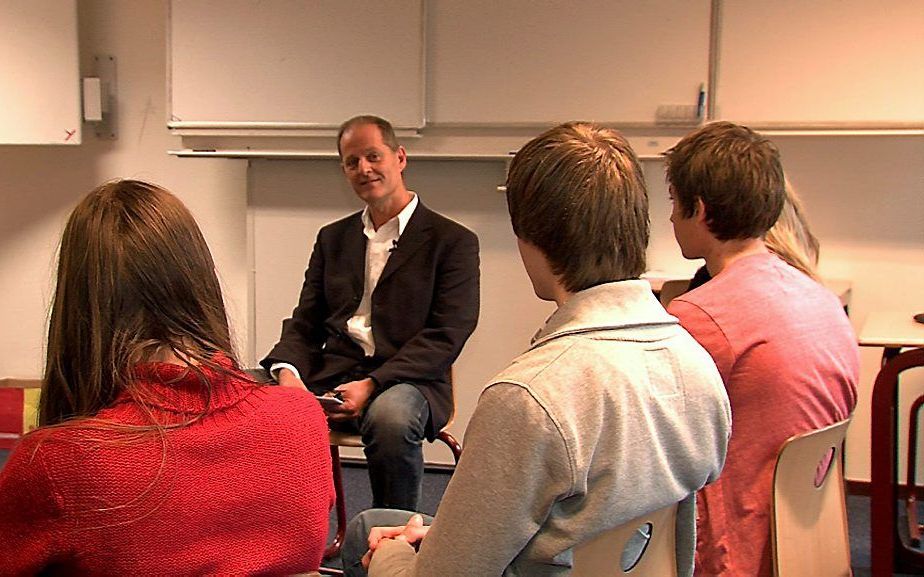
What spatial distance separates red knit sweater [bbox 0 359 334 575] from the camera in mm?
994

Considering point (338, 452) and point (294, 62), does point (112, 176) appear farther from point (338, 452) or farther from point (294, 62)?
point (338, 452)

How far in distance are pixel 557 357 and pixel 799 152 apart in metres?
2.66

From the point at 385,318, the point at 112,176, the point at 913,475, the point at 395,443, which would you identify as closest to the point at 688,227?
the point at 395,443

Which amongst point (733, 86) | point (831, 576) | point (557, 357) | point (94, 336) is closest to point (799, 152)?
point (733, 86)

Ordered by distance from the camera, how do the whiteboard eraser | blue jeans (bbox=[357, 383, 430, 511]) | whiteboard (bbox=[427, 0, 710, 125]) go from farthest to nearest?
the whiteboard eraser → whiteboard (bbox=[427, 0, 710, 125]) → blue jeans (bbox=[357, 383, 430, 511])

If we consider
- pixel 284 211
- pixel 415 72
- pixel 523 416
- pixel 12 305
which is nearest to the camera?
pixel 523 416

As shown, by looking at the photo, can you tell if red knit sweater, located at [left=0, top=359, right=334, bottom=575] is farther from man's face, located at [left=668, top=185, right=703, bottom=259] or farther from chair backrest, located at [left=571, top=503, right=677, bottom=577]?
man's face, located at [left=668, top=185, right=703, bottom=259]

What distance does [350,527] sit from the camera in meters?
1.73

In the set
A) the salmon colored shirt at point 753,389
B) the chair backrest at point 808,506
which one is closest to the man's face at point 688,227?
the salmon colored shirt at point 753,389

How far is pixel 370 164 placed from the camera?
280cm

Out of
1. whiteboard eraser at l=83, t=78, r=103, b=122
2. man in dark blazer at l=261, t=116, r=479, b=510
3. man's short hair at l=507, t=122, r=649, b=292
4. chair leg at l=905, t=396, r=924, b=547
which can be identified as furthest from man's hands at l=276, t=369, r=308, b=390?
chair leg at l=905, t=396, r=924, b=547

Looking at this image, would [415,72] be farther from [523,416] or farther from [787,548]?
[523,416]

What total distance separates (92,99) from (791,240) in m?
3.01

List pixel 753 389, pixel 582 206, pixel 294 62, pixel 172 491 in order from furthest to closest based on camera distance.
Answer: pixel 294 62, pixel 753 389, pixel 582 206, pixel 172 491
